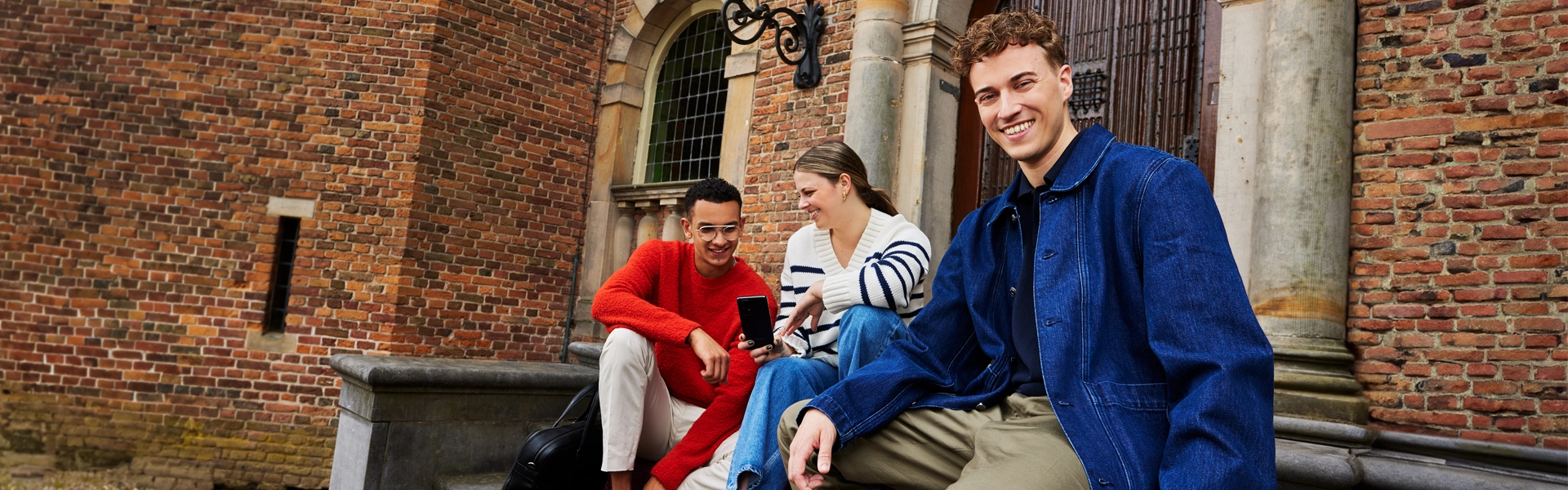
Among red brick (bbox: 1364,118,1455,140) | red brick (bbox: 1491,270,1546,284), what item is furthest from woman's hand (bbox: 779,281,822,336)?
red brick (bbox: 1491,270,1546,284)

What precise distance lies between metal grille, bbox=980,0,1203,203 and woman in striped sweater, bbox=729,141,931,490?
90.6 inches

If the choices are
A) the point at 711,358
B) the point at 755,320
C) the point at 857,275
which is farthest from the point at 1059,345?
the point at 711,358

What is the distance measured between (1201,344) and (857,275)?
1.35m

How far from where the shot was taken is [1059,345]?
160cm

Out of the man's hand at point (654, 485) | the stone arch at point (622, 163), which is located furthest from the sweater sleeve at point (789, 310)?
the stone arch at point (622, 163)

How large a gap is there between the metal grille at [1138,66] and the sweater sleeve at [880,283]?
2.47 m

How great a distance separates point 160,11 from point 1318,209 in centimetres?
864

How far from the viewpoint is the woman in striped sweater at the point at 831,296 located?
8.23 ft

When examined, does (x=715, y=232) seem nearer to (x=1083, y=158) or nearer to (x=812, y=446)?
(x=812, y=446)

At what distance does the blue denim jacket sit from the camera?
134cm

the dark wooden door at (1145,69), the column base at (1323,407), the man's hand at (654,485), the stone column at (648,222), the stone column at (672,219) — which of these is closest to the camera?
the man's hand at (654,485)

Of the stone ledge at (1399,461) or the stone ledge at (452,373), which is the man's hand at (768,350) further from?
the stone ledge at (1399,461)

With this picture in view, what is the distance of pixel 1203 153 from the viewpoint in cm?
445

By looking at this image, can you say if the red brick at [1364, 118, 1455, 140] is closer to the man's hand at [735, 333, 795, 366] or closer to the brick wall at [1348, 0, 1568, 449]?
the brick wall at [1348, 0, 1568, 449]
